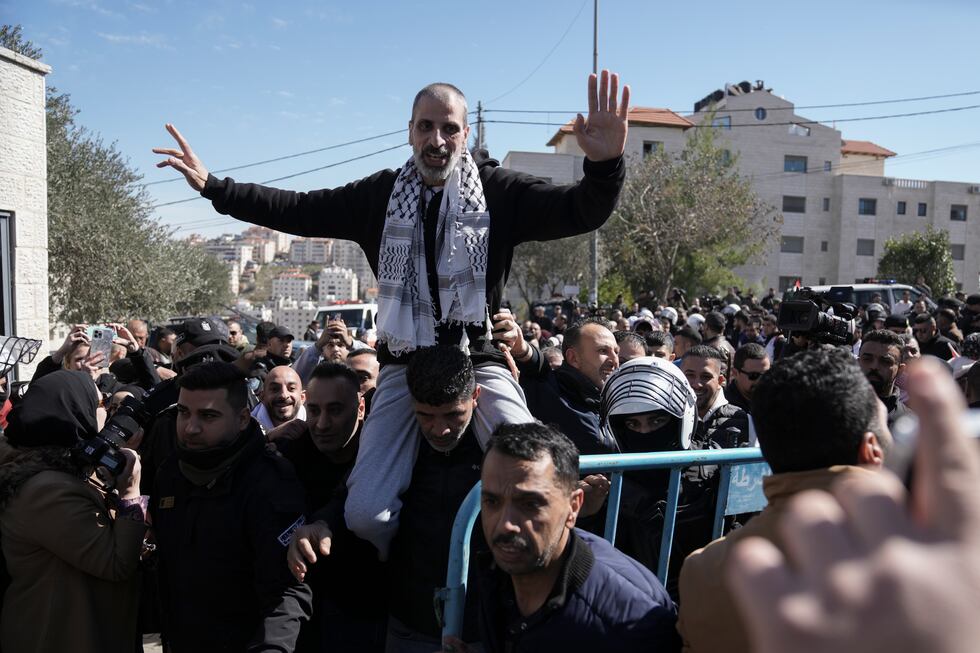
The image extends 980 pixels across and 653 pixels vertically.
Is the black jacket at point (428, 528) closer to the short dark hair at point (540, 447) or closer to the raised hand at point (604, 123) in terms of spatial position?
the short dark hair at point (540, 447)

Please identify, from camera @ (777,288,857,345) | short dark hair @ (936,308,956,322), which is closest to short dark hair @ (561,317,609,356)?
camera @ (777,288,857,345)

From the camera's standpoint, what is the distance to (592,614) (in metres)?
2.12

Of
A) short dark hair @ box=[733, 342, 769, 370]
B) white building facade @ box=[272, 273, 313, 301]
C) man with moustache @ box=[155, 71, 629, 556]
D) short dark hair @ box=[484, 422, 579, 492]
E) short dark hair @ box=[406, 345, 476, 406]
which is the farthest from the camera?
white building facade @ box=[272, 273, 313, 301]

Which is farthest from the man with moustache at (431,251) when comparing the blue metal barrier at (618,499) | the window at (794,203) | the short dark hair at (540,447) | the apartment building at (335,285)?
the apartment building at (335,285)

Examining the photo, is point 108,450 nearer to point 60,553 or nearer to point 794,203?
point 60,553

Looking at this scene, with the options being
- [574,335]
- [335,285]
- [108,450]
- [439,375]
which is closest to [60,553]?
[108,450]

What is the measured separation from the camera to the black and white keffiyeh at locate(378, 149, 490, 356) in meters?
2.97

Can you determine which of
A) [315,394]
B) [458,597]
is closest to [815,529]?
[458,597]

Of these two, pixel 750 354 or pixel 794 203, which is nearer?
pixel 750 354

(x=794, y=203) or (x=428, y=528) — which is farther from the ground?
(x=794, y=203)

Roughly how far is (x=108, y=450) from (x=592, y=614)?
2134 millimetres

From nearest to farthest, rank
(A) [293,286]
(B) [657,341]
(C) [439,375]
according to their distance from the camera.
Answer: (C) [439,375], (B) [657,341], (A) [293,286]

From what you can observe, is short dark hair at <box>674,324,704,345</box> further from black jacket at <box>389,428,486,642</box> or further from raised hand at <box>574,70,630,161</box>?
raised hand at <box>574,70,630,161</box>

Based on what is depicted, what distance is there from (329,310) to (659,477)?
18.4 metres
